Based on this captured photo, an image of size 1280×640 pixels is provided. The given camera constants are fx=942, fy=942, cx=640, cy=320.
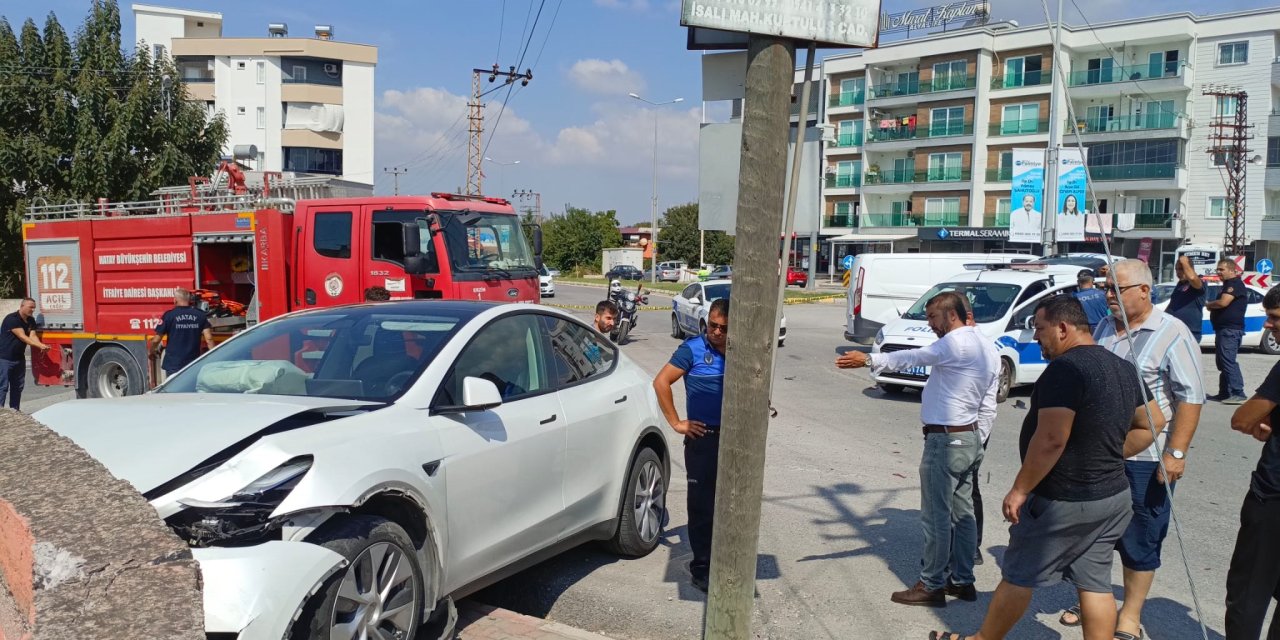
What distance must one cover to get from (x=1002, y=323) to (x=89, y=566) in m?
13.2

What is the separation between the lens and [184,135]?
91.9 ft

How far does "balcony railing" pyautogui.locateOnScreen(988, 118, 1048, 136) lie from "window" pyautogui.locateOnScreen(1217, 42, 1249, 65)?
9.65 m

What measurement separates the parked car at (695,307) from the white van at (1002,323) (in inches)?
270

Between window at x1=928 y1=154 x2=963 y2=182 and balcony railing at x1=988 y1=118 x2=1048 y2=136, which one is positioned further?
window at x1=928 y1=154 x2=963 y2=182

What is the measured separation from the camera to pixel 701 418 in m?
5.43

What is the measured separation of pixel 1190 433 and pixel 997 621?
141 centimetres

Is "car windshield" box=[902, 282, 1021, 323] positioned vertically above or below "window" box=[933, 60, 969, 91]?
below

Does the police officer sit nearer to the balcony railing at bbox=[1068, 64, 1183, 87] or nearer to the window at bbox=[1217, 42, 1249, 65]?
the balcony railing at bbox=[1068, 64, 1183, 87]

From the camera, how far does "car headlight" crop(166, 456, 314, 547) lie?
3326 millimetres

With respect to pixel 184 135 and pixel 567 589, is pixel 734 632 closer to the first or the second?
pixel 567 589

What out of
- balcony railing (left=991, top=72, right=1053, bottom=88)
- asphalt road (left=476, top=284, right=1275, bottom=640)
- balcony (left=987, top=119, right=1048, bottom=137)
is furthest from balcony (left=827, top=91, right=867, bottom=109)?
asphalt road (left=476, top=284, right=1275, bottom=640)

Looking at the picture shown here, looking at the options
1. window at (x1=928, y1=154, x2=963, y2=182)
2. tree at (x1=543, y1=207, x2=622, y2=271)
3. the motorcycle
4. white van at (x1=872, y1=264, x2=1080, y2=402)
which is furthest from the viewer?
tree at (x1=543, y1=207, x2=622, y2=271)

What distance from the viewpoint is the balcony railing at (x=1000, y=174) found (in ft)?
191

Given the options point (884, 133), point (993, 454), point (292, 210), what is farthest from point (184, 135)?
point (884, 133)
